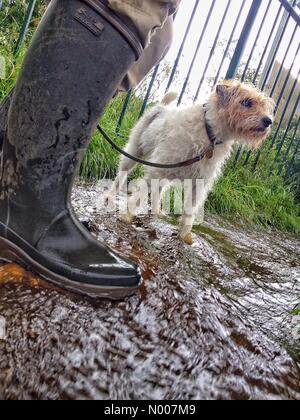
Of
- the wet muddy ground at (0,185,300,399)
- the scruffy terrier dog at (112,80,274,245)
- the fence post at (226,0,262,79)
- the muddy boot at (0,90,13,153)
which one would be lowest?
the wet muddy ground at (0,185,300,399)

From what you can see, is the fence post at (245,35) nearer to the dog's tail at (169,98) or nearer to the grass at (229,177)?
the dog's tail at (169,98)

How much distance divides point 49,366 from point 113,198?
213 centimetres

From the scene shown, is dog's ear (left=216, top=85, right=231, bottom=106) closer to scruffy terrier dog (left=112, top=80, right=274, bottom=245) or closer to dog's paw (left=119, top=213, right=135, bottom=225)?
scruffy terrier dog (left=112, top=80, right=274, bottom=245)

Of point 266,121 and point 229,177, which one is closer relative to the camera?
point 266,121

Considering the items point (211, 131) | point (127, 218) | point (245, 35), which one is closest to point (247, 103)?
point (211, 131)

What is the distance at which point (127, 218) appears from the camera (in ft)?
7.64

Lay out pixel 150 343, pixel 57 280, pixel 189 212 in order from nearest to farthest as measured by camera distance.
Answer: pixel 150 343
pixel 57 280
pixel 189 212

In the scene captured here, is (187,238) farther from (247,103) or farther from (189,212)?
(247,103)

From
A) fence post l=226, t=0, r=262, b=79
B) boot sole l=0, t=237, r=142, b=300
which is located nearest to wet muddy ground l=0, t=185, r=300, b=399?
boot sole l=0, t=237, r=142, b=300

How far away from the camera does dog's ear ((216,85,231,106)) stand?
2617 millimetres

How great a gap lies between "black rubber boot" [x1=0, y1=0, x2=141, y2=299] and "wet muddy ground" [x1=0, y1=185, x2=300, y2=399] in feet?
0.25

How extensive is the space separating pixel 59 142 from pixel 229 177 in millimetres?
3558

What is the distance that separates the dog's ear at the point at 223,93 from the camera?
262 centimetres

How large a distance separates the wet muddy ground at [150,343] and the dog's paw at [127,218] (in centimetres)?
85
